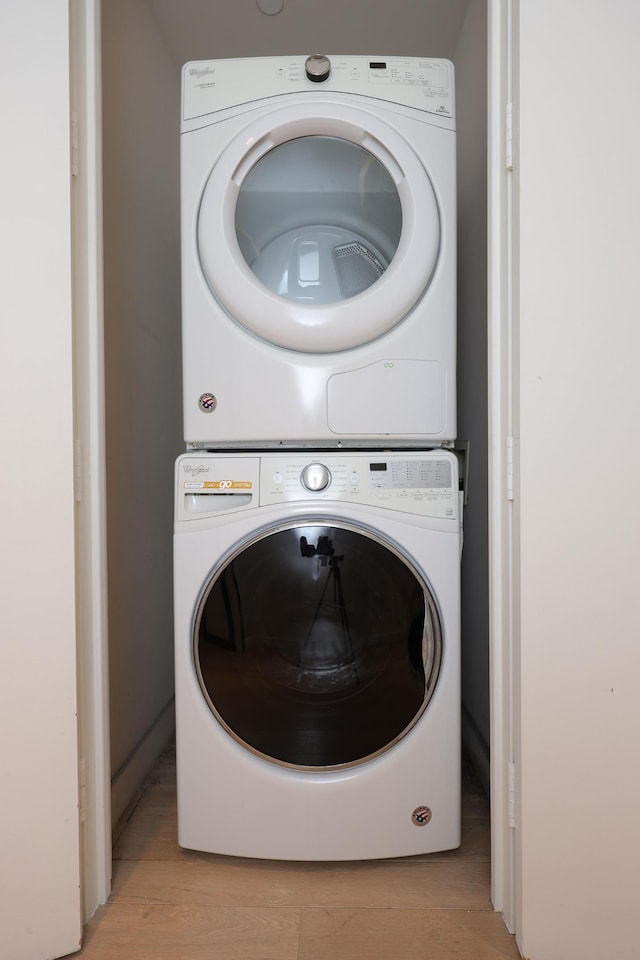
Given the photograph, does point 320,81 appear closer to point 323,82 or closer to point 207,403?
point 323,82

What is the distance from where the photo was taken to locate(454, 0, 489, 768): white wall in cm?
165

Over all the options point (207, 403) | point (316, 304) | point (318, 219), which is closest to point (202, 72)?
point (318, 219)

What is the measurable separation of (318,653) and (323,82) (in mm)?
1148

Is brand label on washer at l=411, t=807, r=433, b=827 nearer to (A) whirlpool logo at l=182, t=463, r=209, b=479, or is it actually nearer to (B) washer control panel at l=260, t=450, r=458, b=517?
(B) washer control panel at l=260, t=450, r=458, b=517

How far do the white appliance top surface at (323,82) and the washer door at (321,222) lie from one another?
62mm

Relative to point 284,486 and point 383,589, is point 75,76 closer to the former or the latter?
point 284,486

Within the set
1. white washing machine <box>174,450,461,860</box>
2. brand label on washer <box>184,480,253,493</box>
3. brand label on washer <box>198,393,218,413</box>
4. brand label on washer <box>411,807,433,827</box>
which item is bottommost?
brand label on washer <box>411,807,433,827</box>

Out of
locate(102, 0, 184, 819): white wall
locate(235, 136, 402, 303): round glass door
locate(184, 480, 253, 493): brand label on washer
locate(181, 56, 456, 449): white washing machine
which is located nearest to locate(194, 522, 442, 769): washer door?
locate(184, 480, 253, 493): brand label on washer

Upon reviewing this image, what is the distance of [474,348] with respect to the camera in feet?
5.71

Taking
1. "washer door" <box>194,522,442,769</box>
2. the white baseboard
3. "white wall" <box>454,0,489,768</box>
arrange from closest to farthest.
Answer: "washer door" <box>194,522,442,769</box>, the white baseboard, "white wall" <box>454,0,489,768</box>

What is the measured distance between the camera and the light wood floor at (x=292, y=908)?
3.64ft

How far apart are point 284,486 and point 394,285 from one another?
0.45m

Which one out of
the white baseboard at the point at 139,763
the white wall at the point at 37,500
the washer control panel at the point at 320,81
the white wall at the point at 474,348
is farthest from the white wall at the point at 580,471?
the white baseboard at the point at 139,763

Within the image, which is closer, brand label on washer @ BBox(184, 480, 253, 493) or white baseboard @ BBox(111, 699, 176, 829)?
brand label on washer @ BBox(184, 480, 253, 493)
